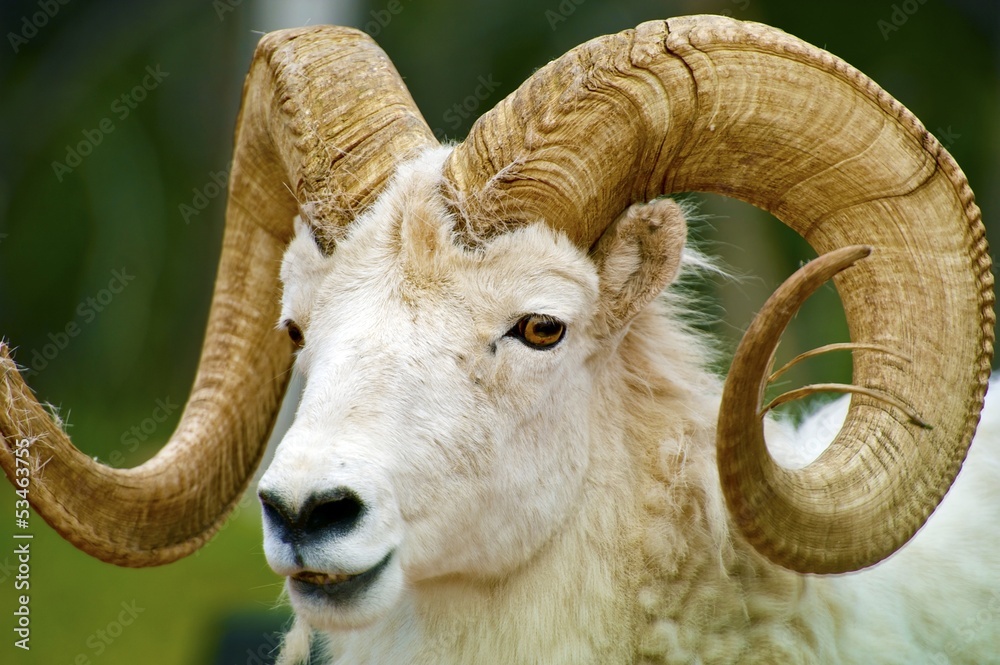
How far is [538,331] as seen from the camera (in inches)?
132

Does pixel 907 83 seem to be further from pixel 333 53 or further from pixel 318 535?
pixel 318 535

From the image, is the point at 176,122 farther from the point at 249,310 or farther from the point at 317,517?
the point at 317,517

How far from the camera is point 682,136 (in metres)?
3.35

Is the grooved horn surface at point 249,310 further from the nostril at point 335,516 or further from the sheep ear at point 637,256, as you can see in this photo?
the nostril at point 335,516

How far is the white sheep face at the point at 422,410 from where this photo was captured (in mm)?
2879

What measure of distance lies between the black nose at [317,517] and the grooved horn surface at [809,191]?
98 cm

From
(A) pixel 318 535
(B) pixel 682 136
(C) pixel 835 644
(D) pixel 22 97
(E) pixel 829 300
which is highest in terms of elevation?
(B) pixel 682 136

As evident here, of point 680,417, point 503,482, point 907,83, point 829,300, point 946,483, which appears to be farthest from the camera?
point 907,83

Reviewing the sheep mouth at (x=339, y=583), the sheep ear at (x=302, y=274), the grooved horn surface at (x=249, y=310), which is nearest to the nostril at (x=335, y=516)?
the sheep mouth at (x=339, y=583)

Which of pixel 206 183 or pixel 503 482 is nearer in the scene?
pixel 503 482

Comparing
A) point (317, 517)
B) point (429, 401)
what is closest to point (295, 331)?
point (429, 401)

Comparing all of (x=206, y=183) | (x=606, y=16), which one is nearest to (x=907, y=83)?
(x=606, y=16)

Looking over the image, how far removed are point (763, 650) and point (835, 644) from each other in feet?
0.80

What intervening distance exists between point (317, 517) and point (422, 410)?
0.46 m
